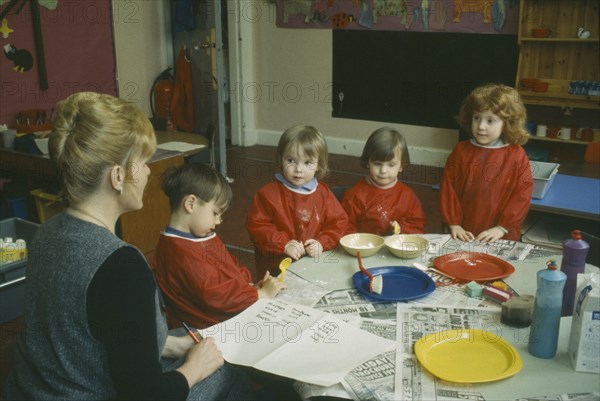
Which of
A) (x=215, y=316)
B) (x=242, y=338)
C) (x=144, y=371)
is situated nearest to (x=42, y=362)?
(x=144, y=371)

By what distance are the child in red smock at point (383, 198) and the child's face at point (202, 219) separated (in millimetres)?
810

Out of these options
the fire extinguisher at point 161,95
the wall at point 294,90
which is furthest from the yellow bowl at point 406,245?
the fire extinguisher at point 161,95

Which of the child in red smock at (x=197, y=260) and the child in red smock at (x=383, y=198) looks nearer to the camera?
the child in red smock at (x=197, y=260)

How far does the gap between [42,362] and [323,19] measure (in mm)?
5170

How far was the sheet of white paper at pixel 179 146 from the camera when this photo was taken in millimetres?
3764

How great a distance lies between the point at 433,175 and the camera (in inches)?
215

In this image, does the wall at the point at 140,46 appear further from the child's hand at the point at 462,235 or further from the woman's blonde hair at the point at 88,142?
the woman's blonde hair at the point at 88,142

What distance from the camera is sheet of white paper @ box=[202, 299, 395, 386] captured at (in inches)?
53.6

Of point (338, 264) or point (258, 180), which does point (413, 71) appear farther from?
point (338, 264)

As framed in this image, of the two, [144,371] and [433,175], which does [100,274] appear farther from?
[433,175]

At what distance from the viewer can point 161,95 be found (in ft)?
20.0

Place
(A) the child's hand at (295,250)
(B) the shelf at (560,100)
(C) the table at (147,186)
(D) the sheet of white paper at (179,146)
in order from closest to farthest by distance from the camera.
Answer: (A) the child's hand at (295,250), (C) the table at (147,186), (D) the sheet of white paper at (179,146), (B) the shelf at (560,100)

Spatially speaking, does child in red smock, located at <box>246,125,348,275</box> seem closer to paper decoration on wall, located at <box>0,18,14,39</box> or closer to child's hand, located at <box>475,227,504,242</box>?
child's hand, located at <box>475,227,504,242</box>

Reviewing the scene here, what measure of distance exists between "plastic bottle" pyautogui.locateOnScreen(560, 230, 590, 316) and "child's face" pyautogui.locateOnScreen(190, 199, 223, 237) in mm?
1023
